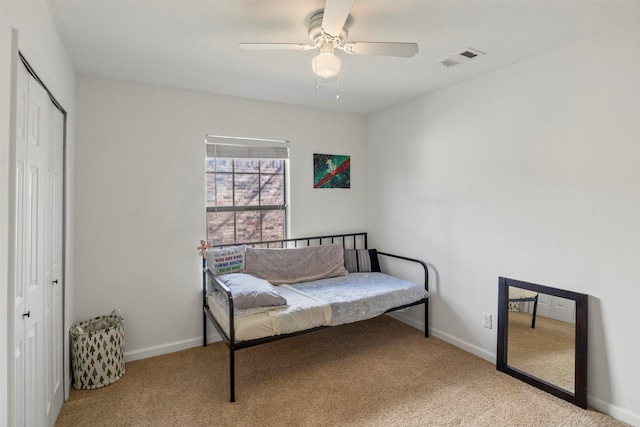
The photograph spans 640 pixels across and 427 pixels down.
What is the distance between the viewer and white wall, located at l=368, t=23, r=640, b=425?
2109mm

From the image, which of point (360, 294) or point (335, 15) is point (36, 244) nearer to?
point (335, 15)

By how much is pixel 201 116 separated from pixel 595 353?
362cm

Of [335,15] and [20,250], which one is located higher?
[335,15]

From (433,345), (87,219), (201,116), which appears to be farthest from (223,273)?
(433,345)

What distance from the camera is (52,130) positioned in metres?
2.06

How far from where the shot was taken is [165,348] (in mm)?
3082

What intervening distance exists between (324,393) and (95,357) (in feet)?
5.58

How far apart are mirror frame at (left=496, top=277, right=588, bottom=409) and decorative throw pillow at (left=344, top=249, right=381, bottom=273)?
1.43 meters

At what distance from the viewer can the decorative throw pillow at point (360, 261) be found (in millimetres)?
3850

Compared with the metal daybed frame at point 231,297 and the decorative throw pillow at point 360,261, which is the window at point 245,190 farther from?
the decorative throw pillow at point 360,261

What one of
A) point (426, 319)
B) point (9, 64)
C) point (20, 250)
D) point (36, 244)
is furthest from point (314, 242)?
point (9, 64)

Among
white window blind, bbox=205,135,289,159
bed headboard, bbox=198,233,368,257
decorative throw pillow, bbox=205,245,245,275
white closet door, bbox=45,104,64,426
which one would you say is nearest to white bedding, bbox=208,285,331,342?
decorative throw pillow, bbox=205,245,245,275

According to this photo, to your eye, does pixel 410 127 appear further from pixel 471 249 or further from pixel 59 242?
pixel 59 242

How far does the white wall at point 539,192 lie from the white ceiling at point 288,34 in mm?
237
